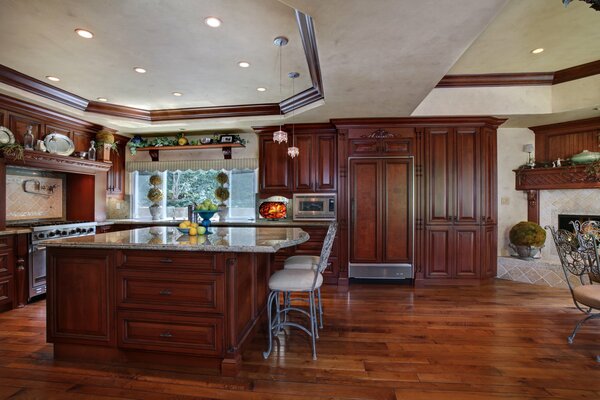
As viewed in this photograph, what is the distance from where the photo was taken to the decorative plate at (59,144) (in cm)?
408

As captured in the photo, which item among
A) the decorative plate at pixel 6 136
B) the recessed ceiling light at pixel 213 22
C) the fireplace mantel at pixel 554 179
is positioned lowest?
the fireplace mantel at pixel 554 179

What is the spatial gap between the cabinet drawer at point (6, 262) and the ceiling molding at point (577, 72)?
7.18m

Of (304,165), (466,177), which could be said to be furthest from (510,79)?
(304,165)

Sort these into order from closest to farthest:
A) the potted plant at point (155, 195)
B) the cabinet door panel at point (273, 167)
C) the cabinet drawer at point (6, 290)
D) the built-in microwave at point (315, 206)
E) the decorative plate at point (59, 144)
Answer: the cabinet drawer at point (6, 290), the decorative plate at point (59, 144), the built-in microwave at point (315, 206), the cabinet door panel at point (273, 167), the potted plant at point (155, 195)

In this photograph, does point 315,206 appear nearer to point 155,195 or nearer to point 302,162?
point 302,162

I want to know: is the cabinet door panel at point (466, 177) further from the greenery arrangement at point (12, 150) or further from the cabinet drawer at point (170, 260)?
the greenery arrangement at point (12, 150)

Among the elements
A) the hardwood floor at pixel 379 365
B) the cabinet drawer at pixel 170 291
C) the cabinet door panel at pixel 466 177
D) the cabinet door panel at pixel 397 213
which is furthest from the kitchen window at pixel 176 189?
the cabinet door panel at pixel 466 177

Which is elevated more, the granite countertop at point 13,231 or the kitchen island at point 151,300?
the granite countertop at point 13,231

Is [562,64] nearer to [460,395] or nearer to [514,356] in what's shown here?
[514,356]

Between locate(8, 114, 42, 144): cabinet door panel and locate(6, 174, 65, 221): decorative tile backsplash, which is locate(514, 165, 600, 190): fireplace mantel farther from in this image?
locate(6, 174, 65, 221): decorative tile backsplash

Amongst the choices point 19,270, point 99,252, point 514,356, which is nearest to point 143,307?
point 99,252

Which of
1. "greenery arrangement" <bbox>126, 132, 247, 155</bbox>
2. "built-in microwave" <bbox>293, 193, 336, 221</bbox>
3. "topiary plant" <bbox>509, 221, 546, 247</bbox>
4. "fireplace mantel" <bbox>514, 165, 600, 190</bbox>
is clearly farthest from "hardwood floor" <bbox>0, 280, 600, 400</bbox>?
"greenery arrangement" <bbox>126, 132, 247, 155</bbox>


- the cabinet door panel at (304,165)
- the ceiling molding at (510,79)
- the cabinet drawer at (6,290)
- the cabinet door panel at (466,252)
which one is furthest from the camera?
the cabinet door panel at (304,165)

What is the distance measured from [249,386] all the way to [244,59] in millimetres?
2945
